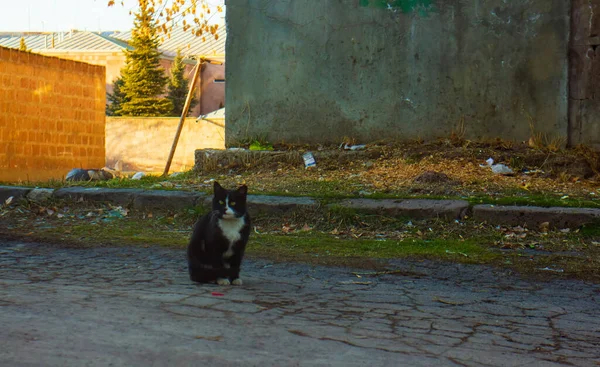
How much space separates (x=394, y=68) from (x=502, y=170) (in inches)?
85.2

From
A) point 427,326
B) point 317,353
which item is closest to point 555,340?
point 427,326

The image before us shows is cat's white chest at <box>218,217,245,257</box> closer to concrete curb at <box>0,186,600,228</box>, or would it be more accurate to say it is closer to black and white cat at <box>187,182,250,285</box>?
black and white cat at <box>187,182,250,285</box>

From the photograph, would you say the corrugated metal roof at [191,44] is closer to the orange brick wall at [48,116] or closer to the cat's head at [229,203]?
the orange brick wall at [48,116]

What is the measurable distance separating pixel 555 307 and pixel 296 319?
1.58m

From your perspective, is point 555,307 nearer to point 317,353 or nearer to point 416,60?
point 317,353

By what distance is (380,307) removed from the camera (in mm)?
4098

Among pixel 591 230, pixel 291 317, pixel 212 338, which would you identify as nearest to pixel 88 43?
pixel 591 230

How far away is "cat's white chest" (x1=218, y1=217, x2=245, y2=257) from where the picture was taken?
15.5ft

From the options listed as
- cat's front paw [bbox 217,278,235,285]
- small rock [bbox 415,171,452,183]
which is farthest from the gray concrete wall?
cat's front paw [bbox 217,278,235,285]

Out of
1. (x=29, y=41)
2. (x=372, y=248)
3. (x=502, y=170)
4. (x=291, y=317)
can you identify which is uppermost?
(x=29, y=41)

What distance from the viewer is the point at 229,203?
15.7 feet

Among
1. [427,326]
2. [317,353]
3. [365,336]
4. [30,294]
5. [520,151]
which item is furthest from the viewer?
[520,151]

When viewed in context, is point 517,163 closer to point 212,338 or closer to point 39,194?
point 39,194

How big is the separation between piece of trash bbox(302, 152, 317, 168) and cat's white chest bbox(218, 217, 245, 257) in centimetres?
487
